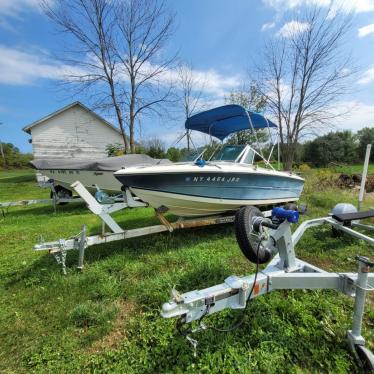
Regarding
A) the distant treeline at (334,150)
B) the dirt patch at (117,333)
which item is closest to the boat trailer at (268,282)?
the dirt patch at (117,333)

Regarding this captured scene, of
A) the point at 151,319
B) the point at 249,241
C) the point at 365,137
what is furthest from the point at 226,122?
the point at 365,137

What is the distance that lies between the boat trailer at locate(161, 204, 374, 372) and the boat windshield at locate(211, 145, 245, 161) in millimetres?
3100

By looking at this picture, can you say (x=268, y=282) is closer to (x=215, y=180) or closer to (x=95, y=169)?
(x=215, y=180)

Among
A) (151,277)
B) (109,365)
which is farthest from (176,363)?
(151,277)

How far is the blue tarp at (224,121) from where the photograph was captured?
529 centimetres

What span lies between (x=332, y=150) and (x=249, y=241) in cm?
3734

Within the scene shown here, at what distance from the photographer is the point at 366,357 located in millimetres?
1958

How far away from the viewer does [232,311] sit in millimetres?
2568

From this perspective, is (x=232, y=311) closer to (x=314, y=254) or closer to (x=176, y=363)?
(x=176, y=363)

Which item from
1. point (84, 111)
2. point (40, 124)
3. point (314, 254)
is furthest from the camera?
point (84, 111)

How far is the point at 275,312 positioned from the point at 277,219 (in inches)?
40.1

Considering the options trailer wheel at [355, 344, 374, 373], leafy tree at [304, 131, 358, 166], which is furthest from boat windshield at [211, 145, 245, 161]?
leafy tree at [304, 131, 358, 166]

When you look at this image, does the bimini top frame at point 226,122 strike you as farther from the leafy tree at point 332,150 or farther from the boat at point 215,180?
the leafy tree at point 332,150

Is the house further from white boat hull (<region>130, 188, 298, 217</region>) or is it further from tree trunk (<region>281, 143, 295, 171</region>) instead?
white boat hull (<region>130, 188, 298, 217</region>)
